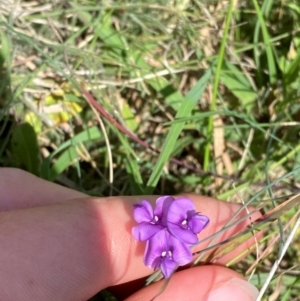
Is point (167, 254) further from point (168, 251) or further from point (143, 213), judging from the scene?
point (143, 213)

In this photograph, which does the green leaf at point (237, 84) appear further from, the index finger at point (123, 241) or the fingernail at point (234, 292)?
the fingernail at point (234, 292)

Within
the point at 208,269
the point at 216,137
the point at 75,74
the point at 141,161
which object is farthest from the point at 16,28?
the point at 208,269

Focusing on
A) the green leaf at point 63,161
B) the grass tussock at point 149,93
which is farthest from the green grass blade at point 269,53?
the green leaf at point 63,161

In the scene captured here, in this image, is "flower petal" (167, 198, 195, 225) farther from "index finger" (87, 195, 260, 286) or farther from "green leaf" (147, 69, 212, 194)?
"green leaf" (147, 69, 212, 194)

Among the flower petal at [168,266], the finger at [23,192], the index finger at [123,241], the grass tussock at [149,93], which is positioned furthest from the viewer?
the grass tussock at [149,93]

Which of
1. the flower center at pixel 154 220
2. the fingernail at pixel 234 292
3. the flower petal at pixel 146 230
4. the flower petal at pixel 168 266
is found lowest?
the fingernail at pixel 234 292

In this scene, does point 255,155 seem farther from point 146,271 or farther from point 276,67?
point 146,271
